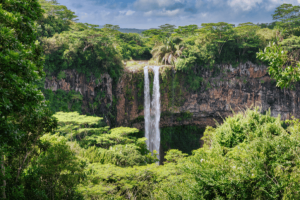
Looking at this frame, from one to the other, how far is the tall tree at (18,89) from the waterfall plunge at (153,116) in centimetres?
1840

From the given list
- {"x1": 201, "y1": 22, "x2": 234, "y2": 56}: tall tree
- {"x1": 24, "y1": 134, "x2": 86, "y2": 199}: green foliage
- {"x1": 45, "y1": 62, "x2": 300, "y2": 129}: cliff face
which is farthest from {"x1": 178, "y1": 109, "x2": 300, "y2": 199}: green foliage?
{"x1": 201, "y1": 22, "x2": 234, "y2": 56}: tall tree

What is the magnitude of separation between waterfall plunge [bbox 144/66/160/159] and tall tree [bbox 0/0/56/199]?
724 inches

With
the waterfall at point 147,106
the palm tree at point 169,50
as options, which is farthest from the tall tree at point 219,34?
the waterfall at point 147,106

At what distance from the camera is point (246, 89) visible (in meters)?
24.9

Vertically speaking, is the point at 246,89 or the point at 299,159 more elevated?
the point at 246,89

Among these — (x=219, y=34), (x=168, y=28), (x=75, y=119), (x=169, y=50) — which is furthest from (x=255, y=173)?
(x=168, y=28)

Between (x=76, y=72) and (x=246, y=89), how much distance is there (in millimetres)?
19132

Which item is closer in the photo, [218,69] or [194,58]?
[194,58]

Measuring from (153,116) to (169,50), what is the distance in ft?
25.5

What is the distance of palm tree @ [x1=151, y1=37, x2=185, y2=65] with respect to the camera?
23.6m

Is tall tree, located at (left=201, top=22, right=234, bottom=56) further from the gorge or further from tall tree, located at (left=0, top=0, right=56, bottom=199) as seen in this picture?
tall tree, located at (left=0, top=0, right=56, bottom=199)

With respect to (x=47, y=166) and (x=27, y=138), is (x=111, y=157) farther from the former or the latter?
(x=27, y=138)

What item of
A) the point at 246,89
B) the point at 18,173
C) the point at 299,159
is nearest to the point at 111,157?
the point at 18,173

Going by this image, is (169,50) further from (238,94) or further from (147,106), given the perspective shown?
(238,94)
